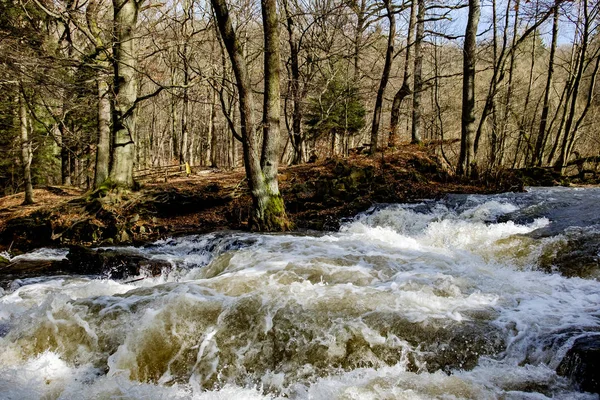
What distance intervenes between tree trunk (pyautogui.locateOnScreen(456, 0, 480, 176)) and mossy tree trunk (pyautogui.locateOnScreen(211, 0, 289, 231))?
6.62 m

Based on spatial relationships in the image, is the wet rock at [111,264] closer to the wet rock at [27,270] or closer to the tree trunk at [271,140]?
the wet rock at [27,270]

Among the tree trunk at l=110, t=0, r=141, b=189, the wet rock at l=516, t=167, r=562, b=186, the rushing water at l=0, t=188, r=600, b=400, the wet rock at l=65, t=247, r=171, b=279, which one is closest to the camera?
the rushing water at l=0, t=188, r=600, b=400

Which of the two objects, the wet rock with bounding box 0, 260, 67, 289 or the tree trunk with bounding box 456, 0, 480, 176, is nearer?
the wet rock with bounding box 0, 260, 67, 289

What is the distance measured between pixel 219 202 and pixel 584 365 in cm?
938

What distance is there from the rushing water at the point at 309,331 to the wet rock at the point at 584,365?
0.08 m

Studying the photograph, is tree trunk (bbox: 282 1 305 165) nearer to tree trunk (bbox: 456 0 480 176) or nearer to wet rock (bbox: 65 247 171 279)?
tree trunk (bbox: 456 0 480 176)

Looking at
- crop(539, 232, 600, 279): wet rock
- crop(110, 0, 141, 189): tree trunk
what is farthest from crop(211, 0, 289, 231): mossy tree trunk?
crop(539, 232, 600, 279): wet rock

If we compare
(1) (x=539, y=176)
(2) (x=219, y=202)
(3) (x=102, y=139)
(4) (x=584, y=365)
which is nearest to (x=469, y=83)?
(1) (x=539, y=176)

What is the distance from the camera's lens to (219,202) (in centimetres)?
1115

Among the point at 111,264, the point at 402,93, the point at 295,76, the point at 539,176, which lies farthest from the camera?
the point at 295,76

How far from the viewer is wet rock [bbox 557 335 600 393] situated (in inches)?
115

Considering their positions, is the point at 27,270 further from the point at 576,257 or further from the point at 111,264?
the point at 576,257

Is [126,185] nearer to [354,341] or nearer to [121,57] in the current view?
[121,57]

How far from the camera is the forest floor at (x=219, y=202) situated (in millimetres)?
9227
